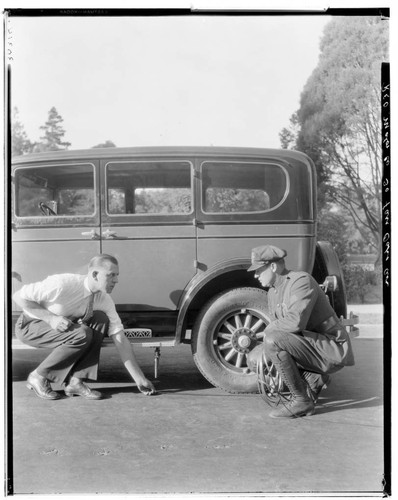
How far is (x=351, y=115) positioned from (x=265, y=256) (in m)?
1.22

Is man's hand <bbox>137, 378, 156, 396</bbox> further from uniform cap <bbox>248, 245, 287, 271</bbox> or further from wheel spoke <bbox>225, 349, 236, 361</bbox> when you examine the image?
uniform cap <bbox>248, 245, 287, 271</bbox>

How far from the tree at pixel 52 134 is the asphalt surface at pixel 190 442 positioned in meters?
1.58

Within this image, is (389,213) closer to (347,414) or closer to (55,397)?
(347,414)

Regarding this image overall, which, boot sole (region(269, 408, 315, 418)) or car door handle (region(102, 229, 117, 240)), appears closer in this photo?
boot sole (region(269, 408, 315, 418))

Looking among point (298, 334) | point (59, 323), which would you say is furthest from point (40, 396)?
point (298, 334)

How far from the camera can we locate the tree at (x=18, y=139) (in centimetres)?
418

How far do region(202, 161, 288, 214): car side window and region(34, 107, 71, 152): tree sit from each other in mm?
1146

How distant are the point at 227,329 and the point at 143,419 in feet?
3.43

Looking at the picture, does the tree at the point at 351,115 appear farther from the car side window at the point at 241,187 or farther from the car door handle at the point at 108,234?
the car door handle at the point at 108,234

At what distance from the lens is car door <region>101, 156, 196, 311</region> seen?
4.81 m

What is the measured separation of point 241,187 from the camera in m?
4.90

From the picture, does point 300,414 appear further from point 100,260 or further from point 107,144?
point 107,144

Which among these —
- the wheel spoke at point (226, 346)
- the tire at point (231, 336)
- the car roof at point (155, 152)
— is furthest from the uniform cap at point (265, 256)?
the car roof at point (155, 152)

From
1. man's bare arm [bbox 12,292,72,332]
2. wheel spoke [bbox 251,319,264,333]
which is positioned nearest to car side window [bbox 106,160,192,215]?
man's bare arm [bbox 12,292,72,332]
